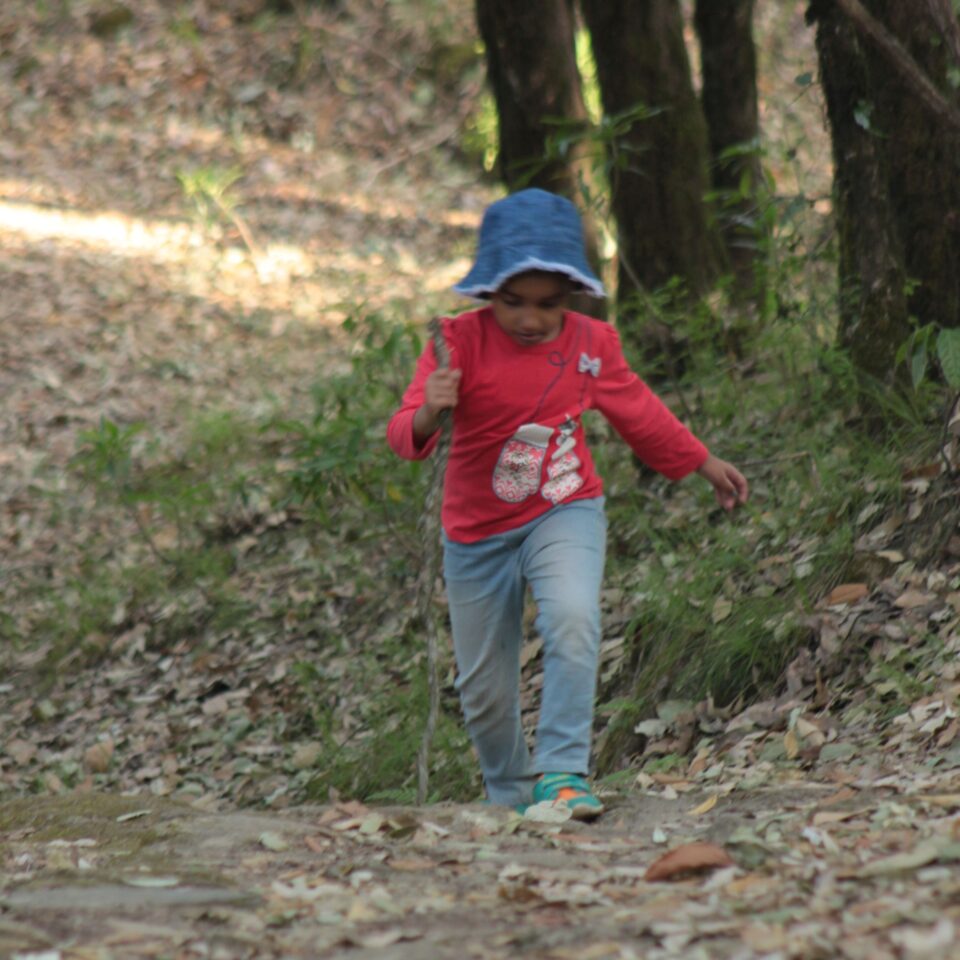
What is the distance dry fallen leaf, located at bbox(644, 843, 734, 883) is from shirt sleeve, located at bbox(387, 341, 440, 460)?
1.37 meters

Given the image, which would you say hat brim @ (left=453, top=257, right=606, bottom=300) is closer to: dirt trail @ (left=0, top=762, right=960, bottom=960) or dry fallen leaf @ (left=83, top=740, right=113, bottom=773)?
dirt trail @ (left=0, top=762, right=960, bottom=960)

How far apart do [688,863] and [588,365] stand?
5.06 feet

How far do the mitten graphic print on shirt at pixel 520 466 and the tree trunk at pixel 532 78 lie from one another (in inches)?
133

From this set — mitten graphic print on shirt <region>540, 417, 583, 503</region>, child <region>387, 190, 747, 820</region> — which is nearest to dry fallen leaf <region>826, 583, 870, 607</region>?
child <region>387, 190, 747, 820</region>

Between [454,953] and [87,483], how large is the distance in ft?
21.4

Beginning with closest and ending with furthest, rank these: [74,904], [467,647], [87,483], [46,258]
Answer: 1. [74,904]
2. [467,647]
3. [87,483]
4. [46,258]

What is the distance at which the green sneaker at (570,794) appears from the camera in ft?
12.1

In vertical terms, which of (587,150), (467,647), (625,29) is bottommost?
(467,647)

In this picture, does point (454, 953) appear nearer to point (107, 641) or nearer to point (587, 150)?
point (107, 641)

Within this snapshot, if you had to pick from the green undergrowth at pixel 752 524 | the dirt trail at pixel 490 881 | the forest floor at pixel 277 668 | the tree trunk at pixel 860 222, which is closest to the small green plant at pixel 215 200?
the forest floor at pixel 277 668

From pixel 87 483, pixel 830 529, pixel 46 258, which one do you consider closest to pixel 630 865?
pixel 830 529

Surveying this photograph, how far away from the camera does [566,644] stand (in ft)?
12.4

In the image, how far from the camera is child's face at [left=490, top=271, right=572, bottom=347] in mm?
3793

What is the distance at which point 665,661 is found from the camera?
16.0 ft
